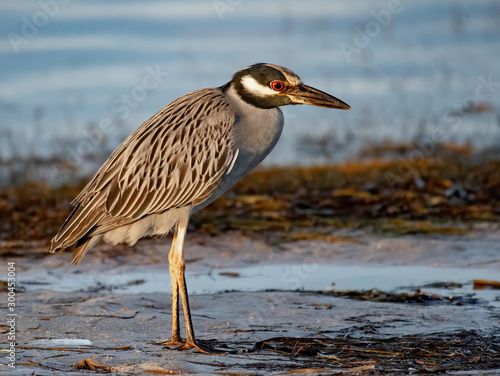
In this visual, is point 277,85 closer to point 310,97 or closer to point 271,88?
point 271,88

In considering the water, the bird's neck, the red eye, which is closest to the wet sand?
the water

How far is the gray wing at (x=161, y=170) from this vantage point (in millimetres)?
7598

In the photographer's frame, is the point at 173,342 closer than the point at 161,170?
Yes

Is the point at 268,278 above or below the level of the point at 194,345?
above

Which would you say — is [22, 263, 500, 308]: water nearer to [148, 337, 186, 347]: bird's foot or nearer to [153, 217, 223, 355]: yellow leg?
[153, 217, 223, 355]: yellow leg

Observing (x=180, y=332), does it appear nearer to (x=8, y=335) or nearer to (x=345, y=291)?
(x=8, y=335)

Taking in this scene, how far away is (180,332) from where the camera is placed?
7297 mm

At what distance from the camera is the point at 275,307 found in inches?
Answer: 314

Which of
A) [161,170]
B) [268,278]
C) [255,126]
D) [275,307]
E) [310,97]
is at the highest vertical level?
[310,97]

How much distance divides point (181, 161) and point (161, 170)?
0.21m

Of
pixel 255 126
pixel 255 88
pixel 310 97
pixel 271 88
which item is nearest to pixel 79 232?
pixel 255 126

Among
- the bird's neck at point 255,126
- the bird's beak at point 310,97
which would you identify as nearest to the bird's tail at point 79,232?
the bird's neck at point 255,126

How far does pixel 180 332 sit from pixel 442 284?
315 centimetres

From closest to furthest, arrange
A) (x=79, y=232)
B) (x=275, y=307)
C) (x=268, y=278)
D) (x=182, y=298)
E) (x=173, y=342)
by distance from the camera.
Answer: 1. (x=173, y=342)
2. (x=182, y=298)
3. (x=79, y=232)
4. (x=275, y=307)
5. (x=268, y=278)
